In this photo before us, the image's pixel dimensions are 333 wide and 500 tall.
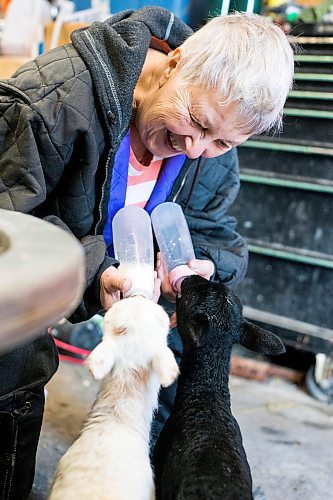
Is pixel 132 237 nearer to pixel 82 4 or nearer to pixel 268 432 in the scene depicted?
pixel 268 432

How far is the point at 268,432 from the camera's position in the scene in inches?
72.6

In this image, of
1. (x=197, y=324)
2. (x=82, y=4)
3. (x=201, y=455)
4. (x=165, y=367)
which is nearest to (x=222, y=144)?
(x=197, y=324)

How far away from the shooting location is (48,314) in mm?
481

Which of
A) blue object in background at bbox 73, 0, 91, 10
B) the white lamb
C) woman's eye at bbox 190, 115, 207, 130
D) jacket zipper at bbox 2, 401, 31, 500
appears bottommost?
jacket zipper at bbox 2, 401, 31, 500

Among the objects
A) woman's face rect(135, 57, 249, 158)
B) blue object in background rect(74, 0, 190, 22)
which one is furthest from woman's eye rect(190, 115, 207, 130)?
blue object in background rect(74, 0, 190, 22)

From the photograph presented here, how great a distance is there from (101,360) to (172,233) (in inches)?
19.1

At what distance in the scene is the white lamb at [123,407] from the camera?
962 millimetres

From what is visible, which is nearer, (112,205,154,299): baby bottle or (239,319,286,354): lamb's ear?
(239,319,286,354): lamb's ear

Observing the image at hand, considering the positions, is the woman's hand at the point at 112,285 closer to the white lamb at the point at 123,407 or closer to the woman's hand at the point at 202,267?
the white lamb at the point at 123,407

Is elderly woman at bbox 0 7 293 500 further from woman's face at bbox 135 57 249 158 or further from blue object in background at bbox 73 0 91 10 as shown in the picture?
blue object in background at bbox 73 0 91 10

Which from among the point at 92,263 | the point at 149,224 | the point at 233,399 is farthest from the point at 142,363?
the point at 233,399

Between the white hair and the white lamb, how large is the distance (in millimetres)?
440

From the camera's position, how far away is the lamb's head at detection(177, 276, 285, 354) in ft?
3.85

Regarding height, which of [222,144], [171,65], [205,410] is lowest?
[205,410]
